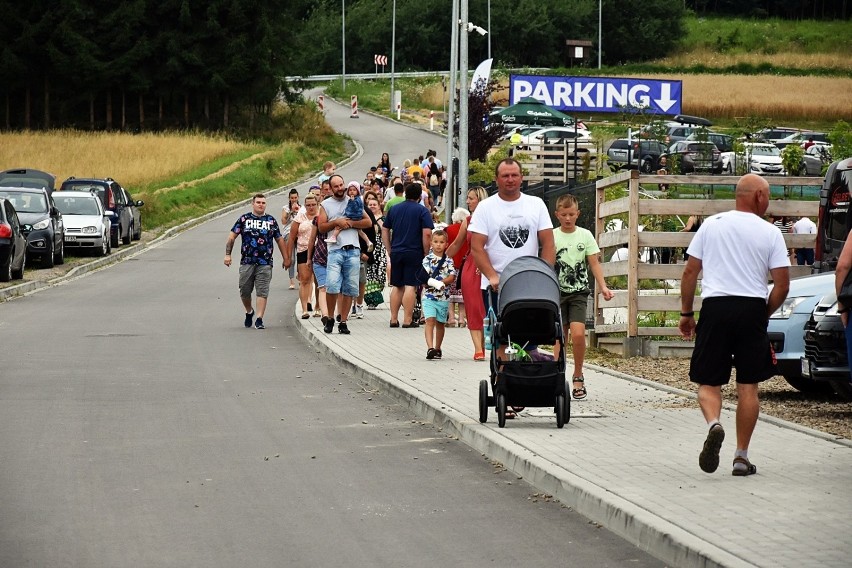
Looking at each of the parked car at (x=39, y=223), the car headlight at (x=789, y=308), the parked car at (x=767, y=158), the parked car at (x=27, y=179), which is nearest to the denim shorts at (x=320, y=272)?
the car headlight at (x=789, y=308)

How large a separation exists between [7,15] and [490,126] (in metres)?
36.7

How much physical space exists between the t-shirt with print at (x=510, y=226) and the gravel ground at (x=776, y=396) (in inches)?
78.1

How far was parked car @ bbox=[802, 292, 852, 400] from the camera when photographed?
11891 millimetres

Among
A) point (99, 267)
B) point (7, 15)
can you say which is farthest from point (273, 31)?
point (99, 267)

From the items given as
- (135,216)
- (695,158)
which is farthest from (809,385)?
(135,216)

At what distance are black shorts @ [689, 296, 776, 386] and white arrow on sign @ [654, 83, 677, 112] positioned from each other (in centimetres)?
4930

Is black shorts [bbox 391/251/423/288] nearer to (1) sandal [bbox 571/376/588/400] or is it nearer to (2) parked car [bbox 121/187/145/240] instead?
(1) sandal [bbox 571/376/588/400]

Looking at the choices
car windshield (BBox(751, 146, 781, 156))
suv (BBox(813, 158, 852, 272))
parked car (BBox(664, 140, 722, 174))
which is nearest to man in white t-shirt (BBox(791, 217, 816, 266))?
suv (BBox(813, 158, 852, 272))

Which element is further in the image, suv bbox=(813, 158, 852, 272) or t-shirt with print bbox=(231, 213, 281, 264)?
t-shirt with print bbox=(231, 213, 281, 264)

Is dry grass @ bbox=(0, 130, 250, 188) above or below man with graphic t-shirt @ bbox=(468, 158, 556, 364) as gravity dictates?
above

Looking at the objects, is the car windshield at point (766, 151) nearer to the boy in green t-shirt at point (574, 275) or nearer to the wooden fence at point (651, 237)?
the wooden fence at point (651, 237)

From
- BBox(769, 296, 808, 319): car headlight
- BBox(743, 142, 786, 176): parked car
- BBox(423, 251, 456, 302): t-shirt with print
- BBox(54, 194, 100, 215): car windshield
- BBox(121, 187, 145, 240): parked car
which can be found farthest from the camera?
BBox(743, 142, 786, 176): parked car

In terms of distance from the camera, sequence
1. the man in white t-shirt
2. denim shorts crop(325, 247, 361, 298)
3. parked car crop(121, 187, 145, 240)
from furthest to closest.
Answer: parked car crop(121, 187, 145, 240) → the man in white t-shirt → denim shorts crop(325, 247, 361, 298)

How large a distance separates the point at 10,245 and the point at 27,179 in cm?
1333
